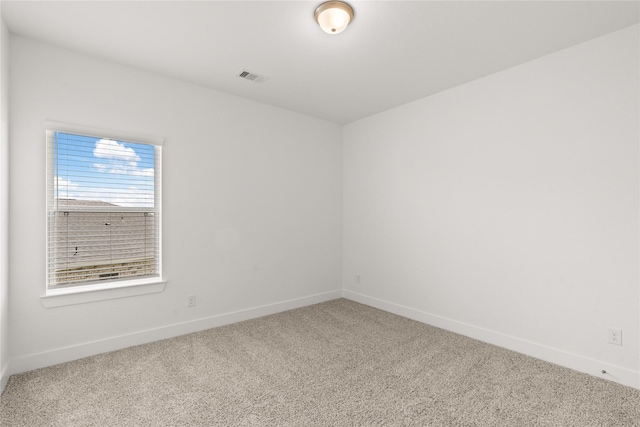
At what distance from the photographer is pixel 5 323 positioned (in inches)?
89.5

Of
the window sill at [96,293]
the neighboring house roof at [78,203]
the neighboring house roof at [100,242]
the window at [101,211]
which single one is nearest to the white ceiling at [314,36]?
the window at [101,211]

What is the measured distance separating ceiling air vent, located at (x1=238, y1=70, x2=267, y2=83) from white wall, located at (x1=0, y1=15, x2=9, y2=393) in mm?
1699

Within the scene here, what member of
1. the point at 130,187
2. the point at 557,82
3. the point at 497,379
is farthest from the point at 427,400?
the point at 130,187

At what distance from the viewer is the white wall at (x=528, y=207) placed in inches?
91.5

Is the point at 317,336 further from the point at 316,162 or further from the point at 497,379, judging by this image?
the point at 316,162

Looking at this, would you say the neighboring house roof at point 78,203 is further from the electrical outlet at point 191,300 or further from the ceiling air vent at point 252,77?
the ceiling air vent at point 252,77

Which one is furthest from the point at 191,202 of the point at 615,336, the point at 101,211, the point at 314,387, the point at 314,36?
the point at 615,336

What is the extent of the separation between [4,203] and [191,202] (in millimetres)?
1372

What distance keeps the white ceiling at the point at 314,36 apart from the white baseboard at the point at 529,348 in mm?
2489

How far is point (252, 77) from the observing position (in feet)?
10.2

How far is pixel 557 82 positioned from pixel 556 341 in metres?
2.15

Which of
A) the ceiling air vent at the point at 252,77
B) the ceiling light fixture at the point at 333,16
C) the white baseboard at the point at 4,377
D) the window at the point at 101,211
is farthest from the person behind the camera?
the ceiling air vent at the point at 252,77

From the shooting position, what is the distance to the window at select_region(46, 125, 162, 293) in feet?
8.50

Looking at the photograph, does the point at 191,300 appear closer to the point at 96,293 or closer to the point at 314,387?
the point at 96,293
